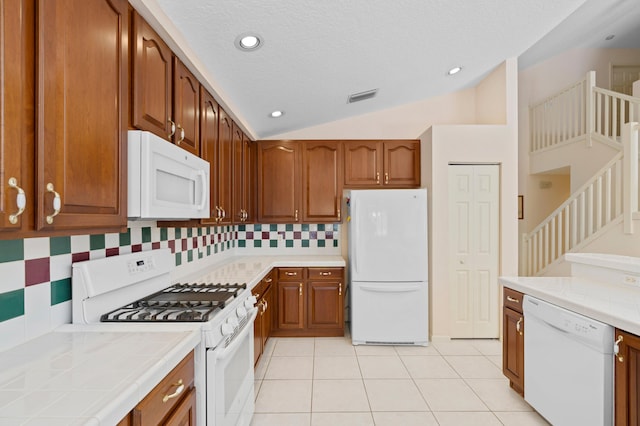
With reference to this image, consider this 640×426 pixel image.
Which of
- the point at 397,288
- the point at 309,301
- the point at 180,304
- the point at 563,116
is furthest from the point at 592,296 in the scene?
the point at 563,116

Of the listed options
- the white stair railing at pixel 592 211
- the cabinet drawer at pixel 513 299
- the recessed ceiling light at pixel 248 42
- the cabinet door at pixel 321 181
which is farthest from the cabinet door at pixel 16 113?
the white stair railing at pixel 592 211

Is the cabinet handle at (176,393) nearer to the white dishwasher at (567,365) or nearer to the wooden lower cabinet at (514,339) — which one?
the white dishwasher at (567,365)

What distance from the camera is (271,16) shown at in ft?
5.54

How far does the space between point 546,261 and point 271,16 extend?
4745mm

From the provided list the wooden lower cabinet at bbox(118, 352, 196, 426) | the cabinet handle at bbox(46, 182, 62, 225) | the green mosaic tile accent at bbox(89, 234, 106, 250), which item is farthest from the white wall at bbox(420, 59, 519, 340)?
the cabinet handle at bbox(46, 182, 62, 225)

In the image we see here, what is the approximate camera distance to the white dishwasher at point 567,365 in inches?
60.9

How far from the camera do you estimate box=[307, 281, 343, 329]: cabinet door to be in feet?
11.4

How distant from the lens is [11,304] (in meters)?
1.11

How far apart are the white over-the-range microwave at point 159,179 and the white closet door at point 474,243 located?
8.87 ft

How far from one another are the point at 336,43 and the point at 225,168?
128 cm

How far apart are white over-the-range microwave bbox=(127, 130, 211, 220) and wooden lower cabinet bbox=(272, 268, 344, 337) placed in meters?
1.87

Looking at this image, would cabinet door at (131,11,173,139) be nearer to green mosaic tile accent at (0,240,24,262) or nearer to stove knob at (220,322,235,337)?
green mosaic tile accent at (0,240,24,262)

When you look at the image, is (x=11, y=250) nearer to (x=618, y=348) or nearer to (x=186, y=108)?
(x=186, y=108)

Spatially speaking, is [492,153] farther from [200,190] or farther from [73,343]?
[73,343]
